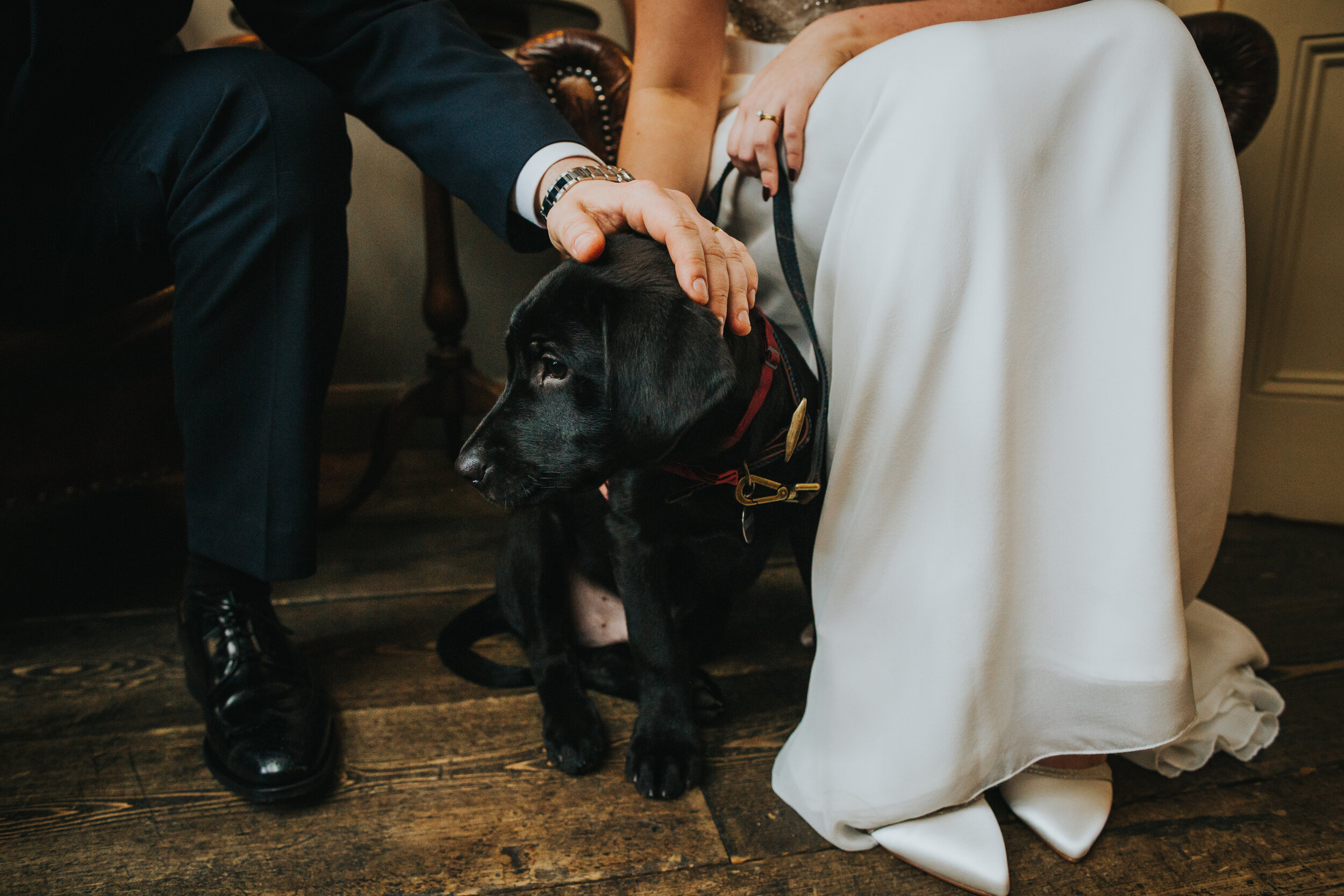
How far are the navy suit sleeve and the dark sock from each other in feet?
1.65

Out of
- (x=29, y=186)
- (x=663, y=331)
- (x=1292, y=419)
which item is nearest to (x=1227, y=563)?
(x=1292, y=419)

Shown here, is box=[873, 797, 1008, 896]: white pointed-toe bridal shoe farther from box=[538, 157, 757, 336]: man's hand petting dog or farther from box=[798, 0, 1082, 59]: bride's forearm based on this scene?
box=[798, 0, 1082, 59]: bride's forearm

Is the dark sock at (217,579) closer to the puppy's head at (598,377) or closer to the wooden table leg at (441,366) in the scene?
the puppy's head at (598,377)

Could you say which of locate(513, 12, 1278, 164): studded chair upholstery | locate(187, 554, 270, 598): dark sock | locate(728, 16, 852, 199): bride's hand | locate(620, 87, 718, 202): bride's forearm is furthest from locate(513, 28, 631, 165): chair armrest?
locate(187, 554, 270, 598): dark sock

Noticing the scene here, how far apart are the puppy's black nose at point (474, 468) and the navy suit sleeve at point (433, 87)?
11.0 inches

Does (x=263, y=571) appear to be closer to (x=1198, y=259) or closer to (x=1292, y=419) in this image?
(x=1198, y=259)

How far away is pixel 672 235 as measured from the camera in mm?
647

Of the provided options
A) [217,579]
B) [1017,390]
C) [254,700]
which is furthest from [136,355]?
[1017,390]

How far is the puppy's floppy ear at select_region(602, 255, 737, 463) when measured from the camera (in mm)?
626

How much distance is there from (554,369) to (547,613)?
372mm

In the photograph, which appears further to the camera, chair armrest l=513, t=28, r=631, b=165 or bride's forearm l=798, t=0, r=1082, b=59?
chair armrest l=513, t=28, r=631, b=165

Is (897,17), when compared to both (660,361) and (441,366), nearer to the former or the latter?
(660,361)

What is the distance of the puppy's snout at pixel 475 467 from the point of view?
2.48 feet

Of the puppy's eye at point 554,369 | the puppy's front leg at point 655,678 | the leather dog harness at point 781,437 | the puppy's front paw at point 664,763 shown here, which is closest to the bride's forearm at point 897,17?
the leather dog harness at point 781,437
